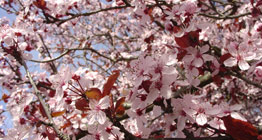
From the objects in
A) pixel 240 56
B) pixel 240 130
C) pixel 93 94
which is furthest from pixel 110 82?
pixel 240 56

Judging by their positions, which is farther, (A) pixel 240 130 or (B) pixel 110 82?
(B) pixel 110 82

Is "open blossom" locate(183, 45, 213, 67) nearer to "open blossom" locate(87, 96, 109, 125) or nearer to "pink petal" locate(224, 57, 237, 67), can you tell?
"pink petal" locate(224, 57, 237, 67)

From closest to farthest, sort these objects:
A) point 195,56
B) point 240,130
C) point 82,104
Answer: point 240,130, point 82,104, point 195,56

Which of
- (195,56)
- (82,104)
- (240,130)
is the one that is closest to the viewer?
(240,130)

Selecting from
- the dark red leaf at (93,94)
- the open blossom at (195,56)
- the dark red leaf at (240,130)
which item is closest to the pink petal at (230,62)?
the open blossom at (195,56)

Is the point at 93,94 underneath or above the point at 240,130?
above

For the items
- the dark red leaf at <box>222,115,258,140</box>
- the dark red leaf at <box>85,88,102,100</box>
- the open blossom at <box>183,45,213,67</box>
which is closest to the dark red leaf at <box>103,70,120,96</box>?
the dark red leaf at <box>85,88,102,100</box>

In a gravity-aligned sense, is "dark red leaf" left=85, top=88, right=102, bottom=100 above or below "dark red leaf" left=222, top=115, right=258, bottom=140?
above

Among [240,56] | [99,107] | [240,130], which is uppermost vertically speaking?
[240,56]

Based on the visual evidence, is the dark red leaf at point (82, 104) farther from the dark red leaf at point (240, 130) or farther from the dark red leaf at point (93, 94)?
the dark red leaf at point (240, 130)

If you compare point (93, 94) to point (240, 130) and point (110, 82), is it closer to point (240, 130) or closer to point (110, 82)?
point (110, 82)

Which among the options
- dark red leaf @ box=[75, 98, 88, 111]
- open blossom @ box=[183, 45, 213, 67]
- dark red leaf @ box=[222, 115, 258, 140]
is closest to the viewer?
dark red leaf @ box=[222, 115, 258, 140]

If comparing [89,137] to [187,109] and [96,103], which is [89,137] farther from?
[187,109]

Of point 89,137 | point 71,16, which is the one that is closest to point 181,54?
point 89,137
